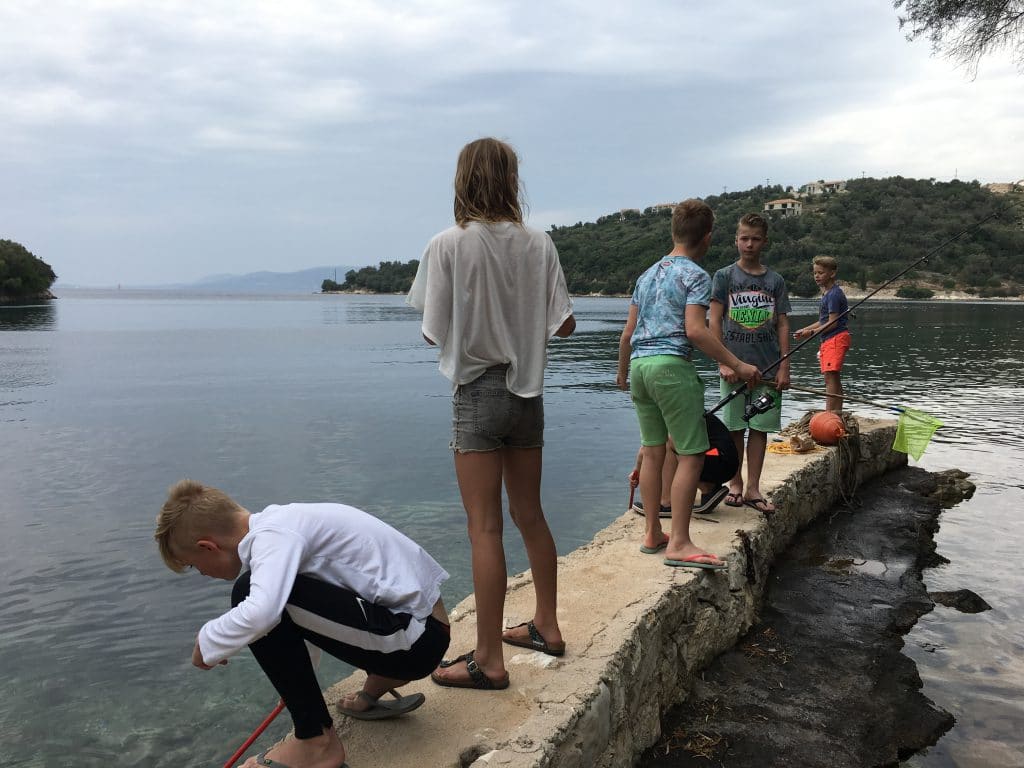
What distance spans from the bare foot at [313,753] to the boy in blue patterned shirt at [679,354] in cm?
217

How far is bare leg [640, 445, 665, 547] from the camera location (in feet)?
13.9

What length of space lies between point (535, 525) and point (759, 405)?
2773mm

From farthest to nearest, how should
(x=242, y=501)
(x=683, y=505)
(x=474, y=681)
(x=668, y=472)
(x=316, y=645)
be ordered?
(x=242, y=501)
(x=668, y=472)
(x=683, y=505)
(x=474, y=681)
(x=316, y=645)

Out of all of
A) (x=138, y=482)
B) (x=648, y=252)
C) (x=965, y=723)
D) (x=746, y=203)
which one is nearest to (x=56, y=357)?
(x=138, y=482)

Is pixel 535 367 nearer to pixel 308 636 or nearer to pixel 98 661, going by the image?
pixel 308 636

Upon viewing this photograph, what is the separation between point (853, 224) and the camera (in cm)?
9038


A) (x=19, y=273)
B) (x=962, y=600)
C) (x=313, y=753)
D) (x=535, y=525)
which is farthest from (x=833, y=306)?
(x=19, y=273)

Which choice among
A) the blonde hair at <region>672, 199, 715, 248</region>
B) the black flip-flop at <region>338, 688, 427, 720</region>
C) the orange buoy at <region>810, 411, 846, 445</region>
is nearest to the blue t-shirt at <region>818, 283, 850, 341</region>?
the orange buoy at <region>810, 411, 846, 445</region>

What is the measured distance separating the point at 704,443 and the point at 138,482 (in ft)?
23.8

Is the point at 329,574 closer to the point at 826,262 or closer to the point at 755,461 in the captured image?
the point at 755,461

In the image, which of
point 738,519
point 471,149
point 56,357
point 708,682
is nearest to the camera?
point 471,149

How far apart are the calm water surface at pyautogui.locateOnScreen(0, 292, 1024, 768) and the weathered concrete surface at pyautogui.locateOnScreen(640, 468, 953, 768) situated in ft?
0.60

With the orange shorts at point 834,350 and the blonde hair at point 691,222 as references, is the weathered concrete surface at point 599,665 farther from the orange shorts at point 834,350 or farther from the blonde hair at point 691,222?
the orange shorts at point 834,350

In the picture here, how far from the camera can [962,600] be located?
4.91 metres
